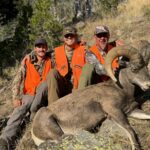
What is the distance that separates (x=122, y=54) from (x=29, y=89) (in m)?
2.54

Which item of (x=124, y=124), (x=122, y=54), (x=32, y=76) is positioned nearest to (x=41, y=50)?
(x=32, y=76)

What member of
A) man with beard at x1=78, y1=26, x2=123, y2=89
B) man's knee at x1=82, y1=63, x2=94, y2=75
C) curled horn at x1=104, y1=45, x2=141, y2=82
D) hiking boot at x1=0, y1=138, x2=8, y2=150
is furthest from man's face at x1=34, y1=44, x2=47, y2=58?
hiking boot at x1=0, y1=138, x2=8, y2=150

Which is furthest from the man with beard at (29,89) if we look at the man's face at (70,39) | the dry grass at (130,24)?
the dry grass at (130,24)

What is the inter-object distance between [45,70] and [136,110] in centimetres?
257

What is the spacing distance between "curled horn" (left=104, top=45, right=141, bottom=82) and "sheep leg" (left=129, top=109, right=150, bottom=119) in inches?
26.2

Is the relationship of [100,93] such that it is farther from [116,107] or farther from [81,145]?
[81,145]

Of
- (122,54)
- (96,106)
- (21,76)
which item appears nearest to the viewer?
(96,106)

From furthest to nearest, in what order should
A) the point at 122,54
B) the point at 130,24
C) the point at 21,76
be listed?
the point at 130,24
the point at 21,76
the point at 122,54

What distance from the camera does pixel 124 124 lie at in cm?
757

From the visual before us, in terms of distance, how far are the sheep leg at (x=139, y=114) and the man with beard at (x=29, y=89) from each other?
2.13 meters

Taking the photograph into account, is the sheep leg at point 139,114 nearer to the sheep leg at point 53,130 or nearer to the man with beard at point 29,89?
the sheep leg at point 53,130

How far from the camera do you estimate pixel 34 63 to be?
9820mm

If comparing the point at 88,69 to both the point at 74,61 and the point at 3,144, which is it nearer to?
the point at 74,61

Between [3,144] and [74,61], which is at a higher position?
[74,61]
